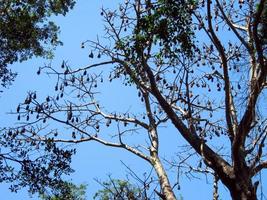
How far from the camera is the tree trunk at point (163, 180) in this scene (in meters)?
6.41

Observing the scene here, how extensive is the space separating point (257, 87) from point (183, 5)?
200cm

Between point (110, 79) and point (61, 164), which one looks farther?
point (110, 79)

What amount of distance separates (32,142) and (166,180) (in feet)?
11.3

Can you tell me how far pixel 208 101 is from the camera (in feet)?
30.9

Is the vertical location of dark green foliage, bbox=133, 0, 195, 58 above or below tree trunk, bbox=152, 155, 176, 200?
above

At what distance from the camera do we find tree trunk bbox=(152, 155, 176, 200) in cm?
641

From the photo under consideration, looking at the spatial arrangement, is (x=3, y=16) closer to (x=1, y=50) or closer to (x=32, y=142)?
(x=1, y=50)

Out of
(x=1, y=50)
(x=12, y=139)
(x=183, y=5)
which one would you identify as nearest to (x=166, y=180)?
(x=183, y=5)

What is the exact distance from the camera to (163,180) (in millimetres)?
6934

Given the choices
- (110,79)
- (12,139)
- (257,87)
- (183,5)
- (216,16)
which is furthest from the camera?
(110,79)

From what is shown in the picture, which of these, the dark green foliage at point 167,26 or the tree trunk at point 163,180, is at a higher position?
the dark green foliage at point 167,26

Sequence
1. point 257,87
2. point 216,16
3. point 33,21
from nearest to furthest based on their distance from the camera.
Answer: point 257,87
point 216,16
point 33,21

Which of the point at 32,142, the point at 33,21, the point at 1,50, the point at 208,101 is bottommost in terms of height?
the point at 32,142

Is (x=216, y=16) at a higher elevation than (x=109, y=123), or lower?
higher
